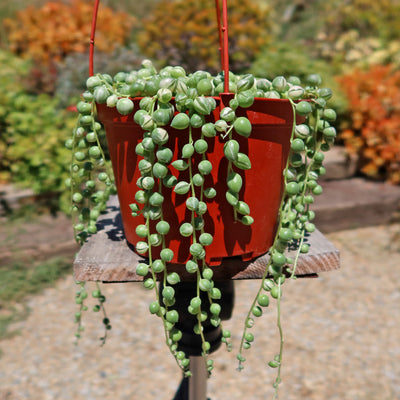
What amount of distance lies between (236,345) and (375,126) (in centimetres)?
257

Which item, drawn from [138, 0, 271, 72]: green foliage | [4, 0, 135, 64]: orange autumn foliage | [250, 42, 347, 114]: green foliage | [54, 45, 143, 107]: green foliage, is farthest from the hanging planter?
[4, 0, 135, 64]: orange autumn foliage

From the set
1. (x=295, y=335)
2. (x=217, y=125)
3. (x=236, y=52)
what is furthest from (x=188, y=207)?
(x=236, y=52)

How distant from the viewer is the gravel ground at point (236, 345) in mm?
1977

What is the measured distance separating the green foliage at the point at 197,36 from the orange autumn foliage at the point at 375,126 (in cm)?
127

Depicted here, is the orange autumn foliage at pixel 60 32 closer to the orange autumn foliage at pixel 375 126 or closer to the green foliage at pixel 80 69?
the green foliage at pixel 80 69

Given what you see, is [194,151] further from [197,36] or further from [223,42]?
[197,36]

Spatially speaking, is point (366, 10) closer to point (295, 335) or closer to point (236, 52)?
point (236, 52)

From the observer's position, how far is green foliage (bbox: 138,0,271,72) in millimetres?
4254


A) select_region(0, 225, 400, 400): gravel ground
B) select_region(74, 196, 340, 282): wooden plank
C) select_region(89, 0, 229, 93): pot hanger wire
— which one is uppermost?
select_region(89, 0, 229, 93): pot hanger wire

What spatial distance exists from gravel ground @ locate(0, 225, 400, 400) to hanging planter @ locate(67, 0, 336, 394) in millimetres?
1356

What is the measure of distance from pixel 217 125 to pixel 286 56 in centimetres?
376

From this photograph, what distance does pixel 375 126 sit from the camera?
3711mm

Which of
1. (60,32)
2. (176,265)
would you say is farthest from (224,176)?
(60,32)

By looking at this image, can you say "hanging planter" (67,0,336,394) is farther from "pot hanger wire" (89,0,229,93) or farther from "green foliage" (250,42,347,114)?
"green foliage" (250,42,347,114)
